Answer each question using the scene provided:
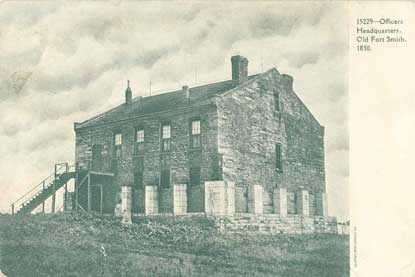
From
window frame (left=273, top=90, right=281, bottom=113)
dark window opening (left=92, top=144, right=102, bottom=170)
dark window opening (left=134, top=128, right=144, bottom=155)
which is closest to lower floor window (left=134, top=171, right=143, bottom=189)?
dark window opening (left=134, top=128, right=144, bottom=155)

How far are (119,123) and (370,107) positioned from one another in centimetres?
983

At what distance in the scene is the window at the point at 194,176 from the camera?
60.5ft

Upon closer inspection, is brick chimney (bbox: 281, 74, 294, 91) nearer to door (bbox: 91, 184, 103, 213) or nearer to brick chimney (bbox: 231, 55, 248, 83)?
brick chimney (bbox: 231, 55, 248, 83)

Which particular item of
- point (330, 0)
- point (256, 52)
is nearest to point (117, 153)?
point (256, 52)

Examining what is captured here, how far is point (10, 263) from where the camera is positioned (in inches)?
583

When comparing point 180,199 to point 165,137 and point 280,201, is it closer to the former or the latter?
point 165,137

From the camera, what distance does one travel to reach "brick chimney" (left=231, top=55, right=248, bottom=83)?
17.4 meters

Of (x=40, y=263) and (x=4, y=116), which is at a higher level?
(x=4, y=116)

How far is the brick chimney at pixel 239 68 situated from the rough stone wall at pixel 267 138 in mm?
315

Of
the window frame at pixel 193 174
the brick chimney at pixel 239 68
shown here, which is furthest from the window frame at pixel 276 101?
the window frame at pixel 193 174

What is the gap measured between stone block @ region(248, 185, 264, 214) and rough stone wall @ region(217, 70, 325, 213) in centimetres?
25

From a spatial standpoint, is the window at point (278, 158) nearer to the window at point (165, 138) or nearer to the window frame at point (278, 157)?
the window frame at point (278, 157)

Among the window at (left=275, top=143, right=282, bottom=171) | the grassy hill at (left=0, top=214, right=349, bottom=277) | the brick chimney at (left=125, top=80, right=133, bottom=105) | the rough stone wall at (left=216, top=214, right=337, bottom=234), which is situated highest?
the brick chimney at (left=125, top=80, right=133, bottom=105)

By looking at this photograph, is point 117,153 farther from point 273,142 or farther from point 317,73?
point 317,73
